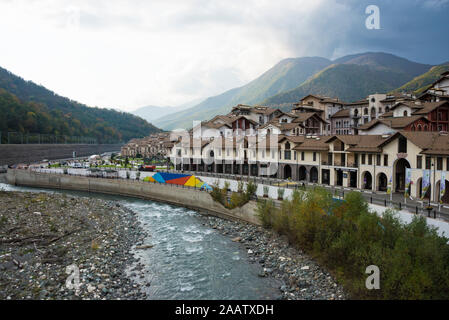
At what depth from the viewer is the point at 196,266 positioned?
75.6 feet

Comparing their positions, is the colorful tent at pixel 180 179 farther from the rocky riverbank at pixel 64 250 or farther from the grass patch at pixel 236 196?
the rocky riverbank at pixel 64 250

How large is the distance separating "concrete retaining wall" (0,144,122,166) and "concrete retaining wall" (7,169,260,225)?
89.3ft

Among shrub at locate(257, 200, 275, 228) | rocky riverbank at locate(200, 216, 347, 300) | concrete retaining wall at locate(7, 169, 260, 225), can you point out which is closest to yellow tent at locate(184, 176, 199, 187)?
concrete retaining wall at locate(7, 169, 260, 225)

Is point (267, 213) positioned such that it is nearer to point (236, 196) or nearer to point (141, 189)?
point (236, 196)

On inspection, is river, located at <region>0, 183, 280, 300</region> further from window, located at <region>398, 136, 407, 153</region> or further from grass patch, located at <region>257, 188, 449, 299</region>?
window, located at <region>398, 136, 407, 153</region>

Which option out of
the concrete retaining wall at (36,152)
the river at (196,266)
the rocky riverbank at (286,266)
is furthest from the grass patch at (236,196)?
the concrete retaining wall at (36,152)

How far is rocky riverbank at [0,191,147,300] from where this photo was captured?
1797cm

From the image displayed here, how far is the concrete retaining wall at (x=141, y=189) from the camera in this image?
36.3 meters

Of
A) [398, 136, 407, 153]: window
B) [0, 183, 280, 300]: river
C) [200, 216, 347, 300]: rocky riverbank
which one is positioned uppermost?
[398, 136, 407, 153]: window

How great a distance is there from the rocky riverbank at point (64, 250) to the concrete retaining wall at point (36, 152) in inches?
2392

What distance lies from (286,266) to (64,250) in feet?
56.7

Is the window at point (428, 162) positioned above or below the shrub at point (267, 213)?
above
